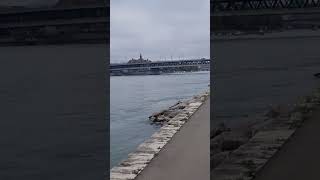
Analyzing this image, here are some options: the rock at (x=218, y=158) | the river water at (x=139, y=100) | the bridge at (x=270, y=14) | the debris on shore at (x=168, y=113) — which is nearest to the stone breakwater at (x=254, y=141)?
the rock at (x=218, y=158)

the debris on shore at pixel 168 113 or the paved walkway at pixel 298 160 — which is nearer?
the paved walkway at pixel 298 160

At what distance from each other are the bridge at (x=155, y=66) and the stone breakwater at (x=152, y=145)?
871 millimetres

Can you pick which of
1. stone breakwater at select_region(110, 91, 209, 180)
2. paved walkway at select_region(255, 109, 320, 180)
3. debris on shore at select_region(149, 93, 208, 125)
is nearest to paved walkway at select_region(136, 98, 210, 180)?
stone breakwater at select_region(110, 91, 209, 180)

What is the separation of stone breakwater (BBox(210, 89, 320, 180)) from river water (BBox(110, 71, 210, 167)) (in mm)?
822

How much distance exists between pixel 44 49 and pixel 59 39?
5.2 inches

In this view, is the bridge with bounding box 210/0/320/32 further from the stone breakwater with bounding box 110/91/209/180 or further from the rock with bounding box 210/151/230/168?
the stone breakwater with bounding box 110/91/209/180

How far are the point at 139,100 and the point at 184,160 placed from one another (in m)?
3.85

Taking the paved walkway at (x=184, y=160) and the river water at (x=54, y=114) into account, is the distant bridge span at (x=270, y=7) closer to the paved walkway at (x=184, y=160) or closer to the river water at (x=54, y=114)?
the river water at (x=54, y=114)

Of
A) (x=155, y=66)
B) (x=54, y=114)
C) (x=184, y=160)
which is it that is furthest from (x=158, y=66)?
(x=54, y=114)

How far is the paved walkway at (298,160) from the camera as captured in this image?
3104 mm

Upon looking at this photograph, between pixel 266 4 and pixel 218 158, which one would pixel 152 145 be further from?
pixel 266 4

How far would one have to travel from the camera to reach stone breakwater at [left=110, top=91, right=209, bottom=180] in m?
4.11

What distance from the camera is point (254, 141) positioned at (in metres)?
3.28

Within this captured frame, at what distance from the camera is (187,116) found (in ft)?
24.1
